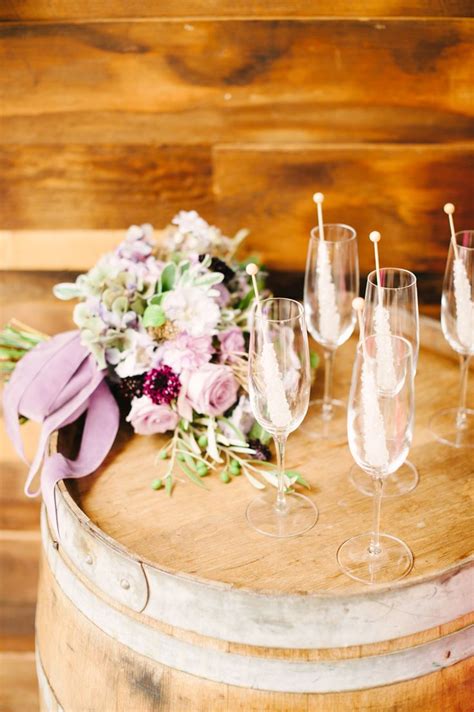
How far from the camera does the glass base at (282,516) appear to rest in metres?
1.10

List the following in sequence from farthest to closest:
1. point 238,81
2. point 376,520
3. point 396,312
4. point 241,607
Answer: point 238,81 < point 396,312 < point 376,520 < point 241,607

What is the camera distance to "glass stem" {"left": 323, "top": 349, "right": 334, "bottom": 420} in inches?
52.1

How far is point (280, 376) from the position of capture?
1055 mm

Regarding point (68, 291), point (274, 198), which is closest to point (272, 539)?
point (68, 291)

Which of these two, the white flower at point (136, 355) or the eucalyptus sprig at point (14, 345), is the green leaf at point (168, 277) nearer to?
the white flower at point (136, 355)

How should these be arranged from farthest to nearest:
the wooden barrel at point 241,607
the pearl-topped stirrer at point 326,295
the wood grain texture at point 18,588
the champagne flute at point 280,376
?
1. the wood grain texture at point 18,588
2. the pearl-topped stirrer at point 326,295
3. the champagne flute at point 280,376
4. the wooden barrel at point 241,607

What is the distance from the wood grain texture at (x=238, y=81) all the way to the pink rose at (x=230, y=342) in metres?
0.44

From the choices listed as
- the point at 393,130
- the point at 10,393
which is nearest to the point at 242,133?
the point at 393,130

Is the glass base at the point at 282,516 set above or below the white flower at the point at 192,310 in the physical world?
below

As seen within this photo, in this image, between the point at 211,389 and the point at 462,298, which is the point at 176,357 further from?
the point at 462,298

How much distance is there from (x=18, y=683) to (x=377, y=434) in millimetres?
1415

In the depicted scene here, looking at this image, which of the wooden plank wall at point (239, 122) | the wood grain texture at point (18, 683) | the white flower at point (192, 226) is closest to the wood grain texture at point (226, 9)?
the wooden plank wall at point (239, 122)

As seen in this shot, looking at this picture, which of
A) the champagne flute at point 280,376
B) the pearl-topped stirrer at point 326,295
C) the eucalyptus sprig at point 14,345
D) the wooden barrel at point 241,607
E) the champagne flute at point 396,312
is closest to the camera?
the wooden barrel at point 241,607

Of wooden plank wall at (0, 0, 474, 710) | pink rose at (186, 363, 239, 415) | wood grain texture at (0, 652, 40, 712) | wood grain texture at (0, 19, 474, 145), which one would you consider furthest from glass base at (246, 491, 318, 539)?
wood grain texture at (0, 652, 40, 712)
